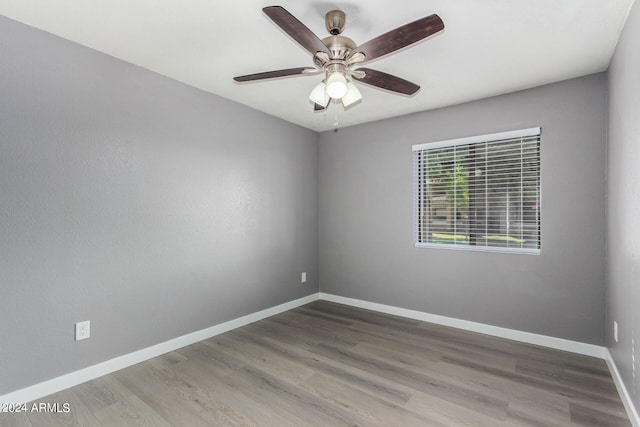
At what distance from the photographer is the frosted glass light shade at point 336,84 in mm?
1829

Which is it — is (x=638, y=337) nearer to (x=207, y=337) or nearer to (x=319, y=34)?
(x=319, y=34)

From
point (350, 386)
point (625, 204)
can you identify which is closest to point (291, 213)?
point (350, 386)

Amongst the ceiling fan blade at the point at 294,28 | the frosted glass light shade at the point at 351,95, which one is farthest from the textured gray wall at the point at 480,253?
the ceiling fan blade at the point at 294,28

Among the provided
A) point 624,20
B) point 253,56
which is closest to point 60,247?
point 253,56

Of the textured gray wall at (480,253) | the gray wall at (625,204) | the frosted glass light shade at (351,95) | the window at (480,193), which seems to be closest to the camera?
the gray wall at (625,204)

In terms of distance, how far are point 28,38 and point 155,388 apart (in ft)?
8.16

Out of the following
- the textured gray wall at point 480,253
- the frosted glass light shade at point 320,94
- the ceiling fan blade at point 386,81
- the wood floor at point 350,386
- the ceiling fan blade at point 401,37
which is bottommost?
the wood floor at point 350,386

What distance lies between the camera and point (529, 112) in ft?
9.80

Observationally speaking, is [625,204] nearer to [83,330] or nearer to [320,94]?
[320,94]

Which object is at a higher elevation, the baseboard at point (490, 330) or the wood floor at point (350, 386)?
the baseboard at point (490, 330)

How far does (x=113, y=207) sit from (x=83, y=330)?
0.91 m

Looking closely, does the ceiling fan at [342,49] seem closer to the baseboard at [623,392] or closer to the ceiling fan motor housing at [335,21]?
the ceiling fan motor housing at [335,21]

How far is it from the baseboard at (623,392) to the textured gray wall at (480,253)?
252mm

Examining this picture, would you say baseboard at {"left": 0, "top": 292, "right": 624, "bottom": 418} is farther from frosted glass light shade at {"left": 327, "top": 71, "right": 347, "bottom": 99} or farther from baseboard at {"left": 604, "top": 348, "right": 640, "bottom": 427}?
frosted glass light shade at {"left": 327, "top": 71, "right": 347, "bottom": 99}
